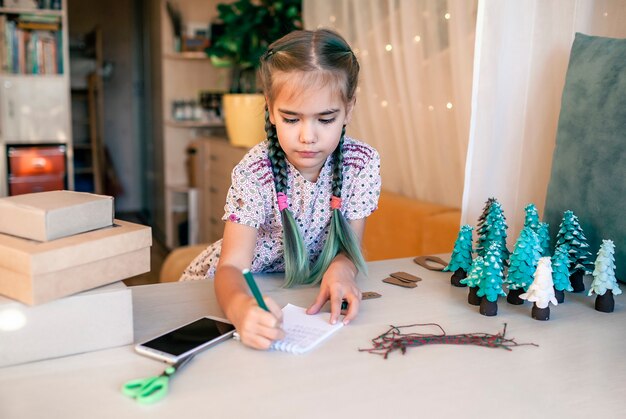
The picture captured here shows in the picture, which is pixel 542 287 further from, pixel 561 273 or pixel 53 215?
pixel 53 215

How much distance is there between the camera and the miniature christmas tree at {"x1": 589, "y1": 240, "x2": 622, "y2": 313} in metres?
1.08

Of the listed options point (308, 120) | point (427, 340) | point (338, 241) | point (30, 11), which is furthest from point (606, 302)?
point (30, 11)

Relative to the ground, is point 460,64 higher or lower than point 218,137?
higher

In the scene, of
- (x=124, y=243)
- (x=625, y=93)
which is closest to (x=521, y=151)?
(x=625, y=93)

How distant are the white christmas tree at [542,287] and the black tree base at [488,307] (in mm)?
49

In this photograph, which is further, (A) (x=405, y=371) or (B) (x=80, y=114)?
(B) (x=80, y=114)

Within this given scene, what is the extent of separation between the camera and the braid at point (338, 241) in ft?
4.07

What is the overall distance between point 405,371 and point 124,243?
0.43 meters

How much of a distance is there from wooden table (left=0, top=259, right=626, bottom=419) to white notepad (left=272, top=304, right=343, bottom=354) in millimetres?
14

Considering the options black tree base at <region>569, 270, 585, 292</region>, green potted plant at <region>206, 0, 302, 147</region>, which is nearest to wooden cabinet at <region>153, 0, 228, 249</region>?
green potted plant at <region>206, 0, 302, 147</region>

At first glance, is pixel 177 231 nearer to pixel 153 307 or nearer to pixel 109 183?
pixel 109 183

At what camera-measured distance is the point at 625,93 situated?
1193mm

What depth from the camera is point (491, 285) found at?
1.04m

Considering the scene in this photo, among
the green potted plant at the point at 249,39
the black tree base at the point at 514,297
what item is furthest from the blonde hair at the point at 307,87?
the green potted plant at the point at 249,39
